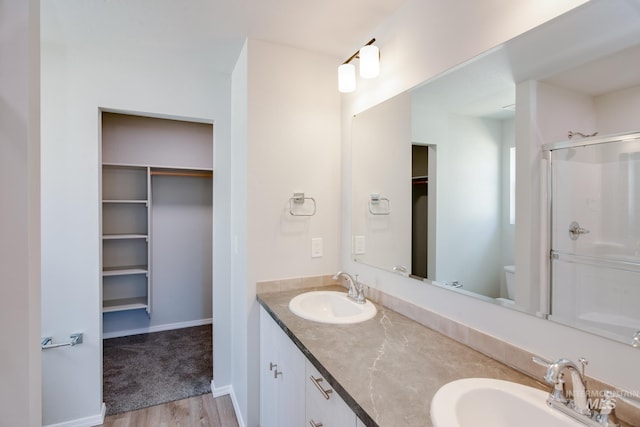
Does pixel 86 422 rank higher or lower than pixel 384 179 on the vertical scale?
lower

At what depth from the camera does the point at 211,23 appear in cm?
174

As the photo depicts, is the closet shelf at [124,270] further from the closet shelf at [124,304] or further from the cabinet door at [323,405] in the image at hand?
the cabinet door at [323,405]

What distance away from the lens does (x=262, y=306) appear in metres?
1.80

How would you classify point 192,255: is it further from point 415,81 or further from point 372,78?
point 415,81

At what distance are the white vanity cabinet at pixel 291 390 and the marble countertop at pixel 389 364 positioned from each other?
7 centimetres

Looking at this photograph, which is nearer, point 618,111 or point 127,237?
point 618,111

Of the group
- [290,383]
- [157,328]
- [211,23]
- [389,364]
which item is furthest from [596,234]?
[157,328]

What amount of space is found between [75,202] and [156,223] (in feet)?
5.08

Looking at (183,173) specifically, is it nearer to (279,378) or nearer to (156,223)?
(156,223)

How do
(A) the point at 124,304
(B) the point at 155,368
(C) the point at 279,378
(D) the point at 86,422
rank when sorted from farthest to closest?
(A) the point at 124,304 → (B) the point at 155,368 → (D) the point at 86,422 → (C) the point at 279,378

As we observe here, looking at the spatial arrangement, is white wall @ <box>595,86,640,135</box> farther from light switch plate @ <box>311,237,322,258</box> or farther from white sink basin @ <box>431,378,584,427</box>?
light switch plate @ <box>311,237,322,258</box>

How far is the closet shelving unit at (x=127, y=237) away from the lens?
3.31m

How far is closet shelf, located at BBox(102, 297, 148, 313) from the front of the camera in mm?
3227

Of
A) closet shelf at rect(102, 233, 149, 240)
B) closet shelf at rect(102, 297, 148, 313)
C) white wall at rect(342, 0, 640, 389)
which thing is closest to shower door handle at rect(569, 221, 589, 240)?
white wall at rect(342, 0, 640, 389)
